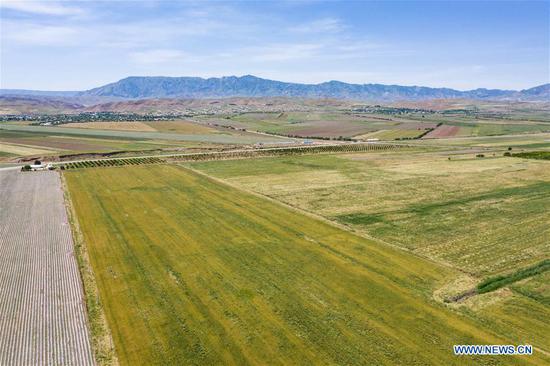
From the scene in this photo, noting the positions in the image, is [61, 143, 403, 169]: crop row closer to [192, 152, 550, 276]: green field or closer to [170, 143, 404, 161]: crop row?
[170, 143, 404, 161]: crop row

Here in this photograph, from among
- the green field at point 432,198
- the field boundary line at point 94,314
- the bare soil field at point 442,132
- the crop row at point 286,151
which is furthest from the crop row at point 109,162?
the bare soil field at point 442,132

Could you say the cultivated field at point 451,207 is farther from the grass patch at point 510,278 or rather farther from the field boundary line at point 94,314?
the field boundary line at point 94,314

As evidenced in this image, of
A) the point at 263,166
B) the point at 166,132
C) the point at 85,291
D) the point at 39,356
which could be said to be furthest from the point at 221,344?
the point at 166,132

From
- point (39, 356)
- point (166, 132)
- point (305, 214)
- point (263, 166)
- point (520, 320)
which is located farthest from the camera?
point (166, 132)

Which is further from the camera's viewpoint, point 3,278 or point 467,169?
point 467,169

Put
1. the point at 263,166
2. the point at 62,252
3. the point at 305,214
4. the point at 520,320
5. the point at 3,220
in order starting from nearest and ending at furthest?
the point at 520,320
the point at 62,252
the point at 3,220
the point at 305,214
the point at 263,166

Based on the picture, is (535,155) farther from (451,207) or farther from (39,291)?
(39,291)

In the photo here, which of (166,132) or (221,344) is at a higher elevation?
(166,132)

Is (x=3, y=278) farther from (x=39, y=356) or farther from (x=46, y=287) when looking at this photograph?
(x=39, y=356)
